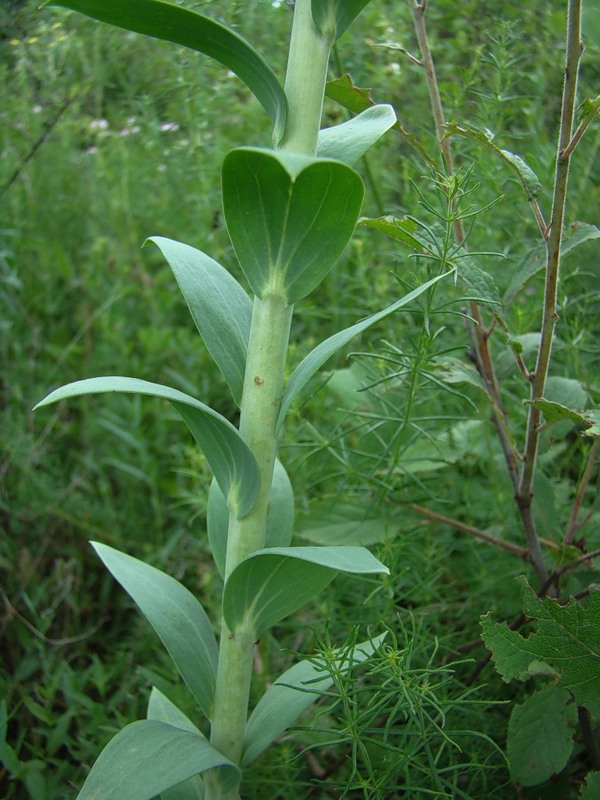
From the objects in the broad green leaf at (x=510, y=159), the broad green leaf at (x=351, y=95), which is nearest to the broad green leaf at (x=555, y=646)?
the broad green leaf at (x=510, y=159)

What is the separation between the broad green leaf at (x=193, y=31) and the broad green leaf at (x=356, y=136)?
9cm

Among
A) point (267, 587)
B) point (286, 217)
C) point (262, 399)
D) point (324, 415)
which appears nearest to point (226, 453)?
point (262, 399)

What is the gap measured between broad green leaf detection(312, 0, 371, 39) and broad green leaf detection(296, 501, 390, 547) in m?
0.80

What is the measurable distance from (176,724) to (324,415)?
3.19 feet

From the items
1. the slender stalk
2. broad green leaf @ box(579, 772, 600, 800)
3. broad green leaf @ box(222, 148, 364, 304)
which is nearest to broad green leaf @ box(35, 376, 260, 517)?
broad green leaf @ box(222, 148, 364, 304)

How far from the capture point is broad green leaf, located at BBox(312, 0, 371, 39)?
916mm

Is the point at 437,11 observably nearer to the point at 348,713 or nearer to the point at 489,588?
the point at 489,588

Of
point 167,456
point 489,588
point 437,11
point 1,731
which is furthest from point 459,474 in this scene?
point 437,11

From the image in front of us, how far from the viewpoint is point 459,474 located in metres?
1.84

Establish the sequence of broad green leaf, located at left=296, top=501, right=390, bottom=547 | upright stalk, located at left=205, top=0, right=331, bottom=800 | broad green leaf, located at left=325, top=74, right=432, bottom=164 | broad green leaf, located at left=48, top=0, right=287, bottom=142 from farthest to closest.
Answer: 1. broad green leaf, located at left=296, top=501, right=390, bottom=547
2. broad green leaf, located at left=325, top=74, right=432, bottom=164
3. upright stalk, located at left=205, top=0, right=331, bottom=800
4. broad green leaf, located at left=48, top=0, right=287, bottom=142

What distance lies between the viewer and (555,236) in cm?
106

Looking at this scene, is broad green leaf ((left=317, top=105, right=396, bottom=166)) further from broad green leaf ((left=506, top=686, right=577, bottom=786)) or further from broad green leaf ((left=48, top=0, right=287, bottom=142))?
broad green leaf ((left=506, top=686, right=577, bottom=786))

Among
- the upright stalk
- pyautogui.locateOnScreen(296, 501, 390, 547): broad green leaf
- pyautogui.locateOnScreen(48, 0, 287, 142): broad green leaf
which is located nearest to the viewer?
pyautogui.locateOnScreen(48, 0, 287, 142): broad green leaf

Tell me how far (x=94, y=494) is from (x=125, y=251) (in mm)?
1060
